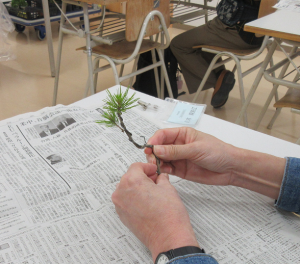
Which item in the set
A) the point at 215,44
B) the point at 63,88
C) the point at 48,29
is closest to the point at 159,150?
the point at 215,44

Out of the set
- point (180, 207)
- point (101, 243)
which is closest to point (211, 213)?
point (180, 207)

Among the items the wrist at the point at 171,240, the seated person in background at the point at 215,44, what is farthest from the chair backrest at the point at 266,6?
the wrist at the point at 171,240

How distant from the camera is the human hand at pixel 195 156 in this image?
1.99 feet

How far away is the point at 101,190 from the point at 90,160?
0.10m

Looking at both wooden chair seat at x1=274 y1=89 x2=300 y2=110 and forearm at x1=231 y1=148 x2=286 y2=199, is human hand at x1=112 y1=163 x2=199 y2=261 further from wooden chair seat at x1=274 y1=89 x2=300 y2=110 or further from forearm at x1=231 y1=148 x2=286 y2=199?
wooden chair seat at x1=274 y1=89 x2=300 y2=110

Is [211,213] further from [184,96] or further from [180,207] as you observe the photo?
[184,96]

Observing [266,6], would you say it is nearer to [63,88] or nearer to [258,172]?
[258,172]

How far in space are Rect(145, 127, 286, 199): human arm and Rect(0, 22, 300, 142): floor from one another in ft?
4.67

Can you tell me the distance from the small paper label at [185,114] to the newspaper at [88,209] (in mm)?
131

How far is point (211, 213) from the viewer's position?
57 centimetres

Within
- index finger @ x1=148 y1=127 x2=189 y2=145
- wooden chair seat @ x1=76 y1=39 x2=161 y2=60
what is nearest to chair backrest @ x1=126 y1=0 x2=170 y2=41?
wooden chair seat @ x1=76 y1=39 x2=161 y2=60

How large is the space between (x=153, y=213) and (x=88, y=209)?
0.15 m

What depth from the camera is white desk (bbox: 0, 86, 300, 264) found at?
0.50 m

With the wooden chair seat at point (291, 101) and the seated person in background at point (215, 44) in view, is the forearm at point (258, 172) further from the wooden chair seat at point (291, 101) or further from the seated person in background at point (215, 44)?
the seated person in background at point (215, 44)
